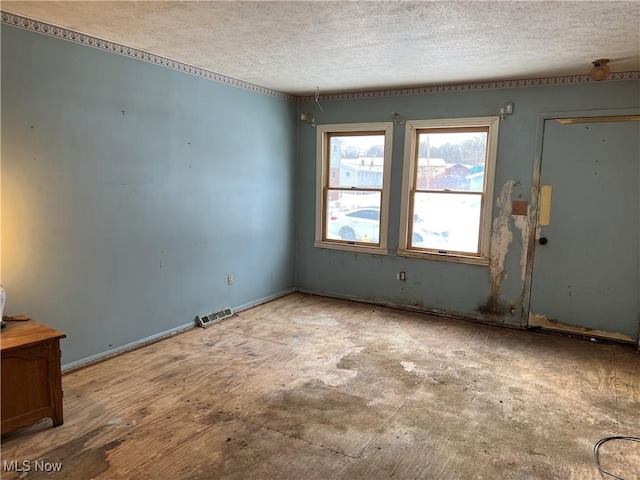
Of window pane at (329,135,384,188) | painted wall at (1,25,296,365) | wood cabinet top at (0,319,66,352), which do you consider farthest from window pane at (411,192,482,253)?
wood cabinet top at (0,319,66,352)

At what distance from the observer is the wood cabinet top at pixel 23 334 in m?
2.48

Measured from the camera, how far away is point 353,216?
5.70 metres

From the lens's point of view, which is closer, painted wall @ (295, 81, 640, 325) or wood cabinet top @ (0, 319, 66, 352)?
wood cabinet top @ (0, 319, 66, 352)

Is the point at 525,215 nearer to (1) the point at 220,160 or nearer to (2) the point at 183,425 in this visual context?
(1) the point at 220,160

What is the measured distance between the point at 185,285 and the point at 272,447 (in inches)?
89.7

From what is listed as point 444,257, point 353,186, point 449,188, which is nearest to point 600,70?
point 449,188

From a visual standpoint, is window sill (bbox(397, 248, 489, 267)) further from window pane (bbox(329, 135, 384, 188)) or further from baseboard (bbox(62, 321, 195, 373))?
baseboard (bbox(62, 321, 195, 373))

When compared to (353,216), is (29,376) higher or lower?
lower

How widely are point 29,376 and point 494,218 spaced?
4.39m

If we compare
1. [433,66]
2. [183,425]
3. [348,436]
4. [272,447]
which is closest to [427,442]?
[348,436]

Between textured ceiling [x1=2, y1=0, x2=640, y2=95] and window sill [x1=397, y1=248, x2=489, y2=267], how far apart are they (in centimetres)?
196

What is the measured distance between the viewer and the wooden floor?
7.82 ft

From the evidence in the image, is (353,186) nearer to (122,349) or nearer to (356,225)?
(356,225)
